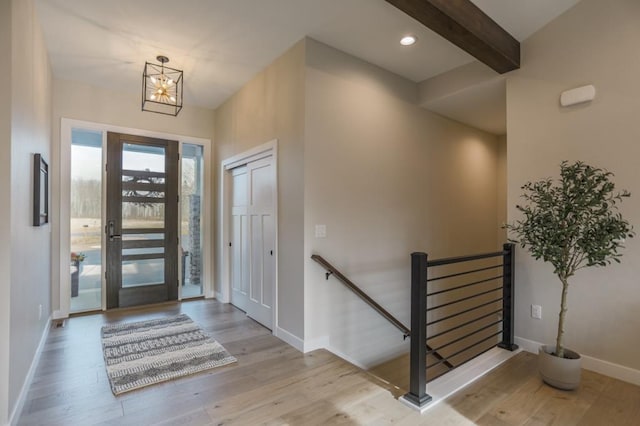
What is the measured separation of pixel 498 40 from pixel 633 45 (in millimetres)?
972

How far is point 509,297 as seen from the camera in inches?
124

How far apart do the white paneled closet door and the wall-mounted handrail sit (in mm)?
659

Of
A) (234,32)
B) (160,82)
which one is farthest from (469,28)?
(160,82)

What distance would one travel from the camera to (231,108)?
461 cm

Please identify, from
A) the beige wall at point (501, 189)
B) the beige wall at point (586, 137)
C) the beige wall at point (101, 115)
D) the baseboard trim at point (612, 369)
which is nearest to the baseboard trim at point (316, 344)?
the beige wall at point (586, 137)

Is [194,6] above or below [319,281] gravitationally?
above

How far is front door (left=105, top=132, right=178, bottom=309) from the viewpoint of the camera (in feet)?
14.5

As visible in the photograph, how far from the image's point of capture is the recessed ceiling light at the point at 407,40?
3139 millimetres

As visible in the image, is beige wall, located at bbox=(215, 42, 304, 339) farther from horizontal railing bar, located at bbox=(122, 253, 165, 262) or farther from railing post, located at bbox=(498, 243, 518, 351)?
horizontal railing bar, located at bbox=(122, 253, 165, 262)

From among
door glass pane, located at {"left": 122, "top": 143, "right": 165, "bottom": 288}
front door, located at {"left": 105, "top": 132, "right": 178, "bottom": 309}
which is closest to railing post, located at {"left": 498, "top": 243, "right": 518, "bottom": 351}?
front door, located at {"left": 105, "top": 132, "right": 178, "bottom": 309}

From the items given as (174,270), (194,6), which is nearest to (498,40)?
(194,6)

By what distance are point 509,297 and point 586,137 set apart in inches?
62.1

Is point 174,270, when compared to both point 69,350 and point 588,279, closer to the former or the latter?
point 69,350

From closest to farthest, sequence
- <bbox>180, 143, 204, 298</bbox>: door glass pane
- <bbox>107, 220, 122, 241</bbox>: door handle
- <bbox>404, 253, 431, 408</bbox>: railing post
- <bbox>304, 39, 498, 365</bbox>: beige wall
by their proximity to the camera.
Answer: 1. <bbox>404, 253, 431, 408</bbox>: railing post
2. <bbox>304, 39, 498, 365</bbox>: beige wall
3. <bbox>107, 220, 122, 241</bbox>: door handle
4. <bbox>180, 143, 204, 298</bbox>: door glass pane
